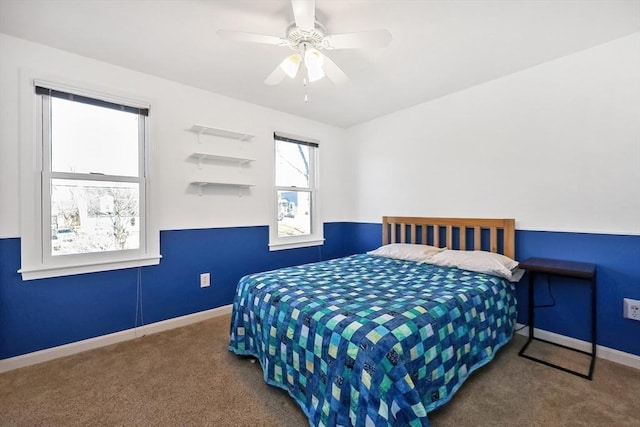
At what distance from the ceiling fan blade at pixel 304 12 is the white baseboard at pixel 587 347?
2.90 m

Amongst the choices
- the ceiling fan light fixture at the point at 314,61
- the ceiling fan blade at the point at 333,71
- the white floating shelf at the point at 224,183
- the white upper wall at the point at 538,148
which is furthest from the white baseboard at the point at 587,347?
the white floating shelf at the point at 224,183

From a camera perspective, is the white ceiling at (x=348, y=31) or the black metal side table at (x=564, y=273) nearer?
the white ceiling at (x=348, y=31)

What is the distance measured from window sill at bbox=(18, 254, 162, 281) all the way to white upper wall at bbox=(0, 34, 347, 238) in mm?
286

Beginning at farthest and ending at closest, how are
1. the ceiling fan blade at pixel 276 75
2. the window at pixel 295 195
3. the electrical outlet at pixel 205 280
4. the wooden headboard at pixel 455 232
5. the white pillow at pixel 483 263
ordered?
the window at pixel 295 195, the electrical outlet at pixel 205 280, the wooden headboard at pixel 455 232, the white pillow at pixel 483 263, the ceiling fan blade at pixel 276 75

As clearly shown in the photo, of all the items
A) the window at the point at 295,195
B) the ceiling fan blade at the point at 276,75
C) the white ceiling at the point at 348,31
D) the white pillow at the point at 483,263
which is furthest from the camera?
the window at the point at 295,195

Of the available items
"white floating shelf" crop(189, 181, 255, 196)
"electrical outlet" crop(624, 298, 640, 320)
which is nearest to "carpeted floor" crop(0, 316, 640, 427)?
"electrical outlet" crop(624, 298, 640, 320)

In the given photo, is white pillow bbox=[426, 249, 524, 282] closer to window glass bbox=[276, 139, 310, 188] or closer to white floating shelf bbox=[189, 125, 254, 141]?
window glass bbox=[276, 139, 310, 188]

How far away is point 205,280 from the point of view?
287 cm

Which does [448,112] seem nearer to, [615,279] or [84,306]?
[615,279]

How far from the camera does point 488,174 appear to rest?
8.86 feet

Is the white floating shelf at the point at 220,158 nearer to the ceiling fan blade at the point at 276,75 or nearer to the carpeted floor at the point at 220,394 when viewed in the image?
the ceiling fan blade at the point at 276,75

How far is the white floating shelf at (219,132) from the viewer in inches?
108

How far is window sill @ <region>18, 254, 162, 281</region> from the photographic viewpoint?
202cm

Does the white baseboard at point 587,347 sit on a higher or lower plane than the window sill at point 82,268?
lower
